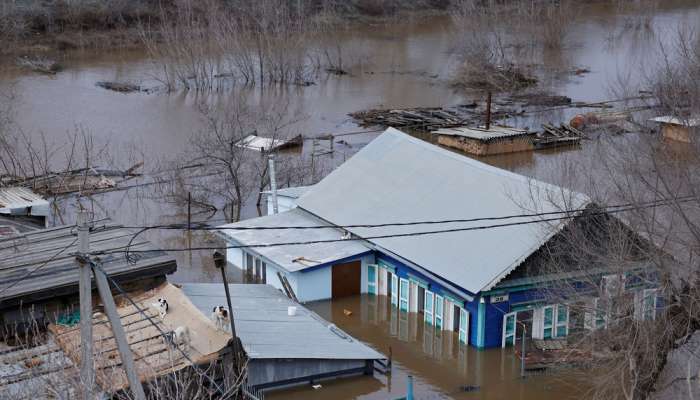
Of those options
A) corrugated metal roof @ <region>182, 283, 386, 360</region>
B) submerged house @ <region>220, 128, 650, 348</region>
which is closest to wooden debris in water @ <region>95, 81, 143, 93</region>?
submerged house @ <region>220, 128, 650, 348</region>

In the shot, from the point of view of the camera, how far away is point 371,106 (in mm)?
40531

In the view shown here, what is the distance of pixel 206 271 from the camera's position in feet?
68.9

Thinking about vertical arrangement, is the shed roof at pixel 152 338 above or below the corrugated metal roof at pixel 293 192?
below

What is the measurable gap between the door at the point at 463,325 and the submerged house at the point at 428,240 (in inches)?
0.7

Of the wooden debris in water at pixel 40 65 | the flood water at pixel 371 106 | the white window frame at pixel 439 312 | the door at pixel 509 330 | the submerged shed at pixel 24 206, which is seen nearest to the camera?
the flood water at pixel 371 106

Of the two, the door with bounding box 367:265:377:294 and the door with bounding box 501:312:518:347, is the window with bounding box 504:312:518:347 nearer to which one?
the door with bounding box 501:312:518:347

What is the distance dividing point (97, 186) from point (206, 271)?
6884 millimetres

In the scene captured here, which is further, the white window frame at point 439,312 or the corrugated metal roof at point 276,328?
the white window frame at point 439,312

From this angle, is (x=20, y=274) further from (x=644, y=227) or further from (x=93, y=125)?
(x=93, y=125)

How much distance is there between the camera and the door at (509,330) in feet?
56.2

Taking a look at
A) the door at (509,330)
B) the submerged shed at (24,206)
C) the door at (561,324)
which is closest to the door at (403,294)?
the door at (509,330)

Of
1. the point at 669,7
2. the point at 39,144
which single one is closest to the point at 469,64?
the point at 39,144

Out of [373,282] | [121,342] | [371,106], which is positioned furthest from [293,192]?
[371,106]

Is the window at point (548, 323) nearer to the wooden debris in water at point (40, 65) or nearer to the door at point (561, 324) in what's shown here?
the door at point (561, 324)
